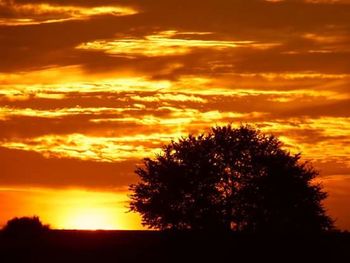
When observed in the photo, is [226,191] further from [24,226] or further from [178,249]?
[178,249]

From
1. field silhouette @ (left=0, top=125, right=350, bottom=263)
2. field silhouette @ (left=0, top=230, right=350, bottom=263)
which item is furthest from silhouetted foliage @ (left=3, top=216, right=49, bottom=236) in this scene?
field silhouette @ (left=0, top=230, right=350, bottom=263)

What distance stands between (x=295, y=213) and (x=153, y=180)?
13518 millimetres

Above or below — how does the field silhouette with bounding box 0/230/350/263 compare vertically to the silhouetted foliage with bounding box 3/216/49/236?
below

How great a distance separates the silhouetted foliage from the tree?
28.7ft

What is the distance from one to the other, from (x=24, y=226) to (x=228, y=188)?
18.4 m

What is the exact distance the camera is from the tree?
301 feet

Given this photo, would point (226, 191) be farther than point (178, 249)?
Yes

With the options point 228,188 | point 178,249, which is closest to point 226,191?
point 228,188

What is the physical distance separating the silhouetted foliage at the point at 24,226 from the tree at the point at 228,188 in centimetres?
876

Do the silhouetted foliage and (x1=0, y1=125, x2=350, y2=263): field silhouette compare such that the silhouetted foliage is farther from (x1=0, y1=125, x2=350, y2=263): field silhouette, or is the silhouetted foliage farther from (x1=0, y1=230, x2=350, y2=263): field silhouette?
(x1=0, y1=230, x2=350, y2=263): field silhouette

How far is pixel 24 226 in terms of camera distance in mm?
91812

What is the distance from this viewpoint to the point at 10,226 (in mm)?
90625

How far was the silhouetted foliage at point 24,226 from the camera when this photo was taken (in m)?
87.7

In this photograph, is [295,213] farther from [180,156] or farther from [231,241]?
[231,241]
